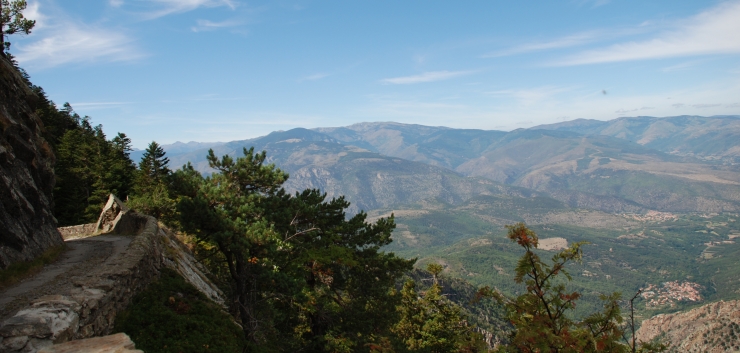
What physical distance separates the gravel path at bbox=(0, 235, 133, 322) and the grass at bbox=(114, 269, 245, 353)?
2399 millimetres

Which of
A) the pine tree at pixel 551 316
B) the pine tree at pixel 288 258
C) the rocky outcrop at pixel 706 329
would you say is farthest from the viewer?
the rocky outcrop at pixel 706 329

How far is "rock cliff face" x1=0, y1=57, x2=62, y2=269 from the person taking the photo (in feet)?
56.9

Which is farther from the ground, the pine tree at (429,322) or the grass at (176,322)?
the grass at (176,322)

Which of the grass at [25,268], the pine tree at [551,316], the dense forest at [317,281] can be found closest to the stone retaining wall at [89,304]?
the dense forest at [317,281]

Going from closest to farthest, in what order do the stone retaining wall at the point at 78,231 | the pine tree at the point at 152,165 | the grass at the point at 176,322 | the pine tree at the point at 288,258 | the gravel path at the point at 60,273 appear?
the gravel path at the point at 60,273 < the grass at the point at 176,322 < the pine tree at the point at 288,258 < the stone retaining wall at the point at 78,231 < the pine tree at the point at 152,165

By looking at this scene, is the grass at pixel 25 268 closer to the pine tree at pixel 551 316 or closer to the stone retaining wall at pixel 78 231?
the stone retaining wall at pixel 78 231

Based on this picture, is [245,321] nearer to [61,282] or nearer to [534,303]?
[61,282]

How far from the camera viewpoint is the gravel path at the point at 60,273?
40.6 ft

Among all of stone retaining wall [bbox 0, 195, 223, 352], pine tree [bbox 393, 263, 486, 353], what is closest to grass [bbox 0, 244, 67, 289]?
stone retaining wall [bbox 0, 195, 223, 352]

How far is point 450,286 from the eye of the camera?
15662 centimetres

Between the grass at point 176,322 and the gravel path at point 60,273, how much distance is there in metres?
2.40

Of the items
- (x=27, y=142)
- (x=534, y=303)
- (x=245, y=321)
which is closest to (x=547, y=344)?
(x=534, y=303)

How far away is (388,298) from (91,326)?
57.4ft

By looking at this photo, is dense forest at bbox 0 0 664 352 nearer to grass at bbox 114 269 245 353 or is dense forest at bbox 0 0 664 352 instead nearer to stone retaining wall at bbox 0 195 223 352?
grass at bbox 114 269 245 353
